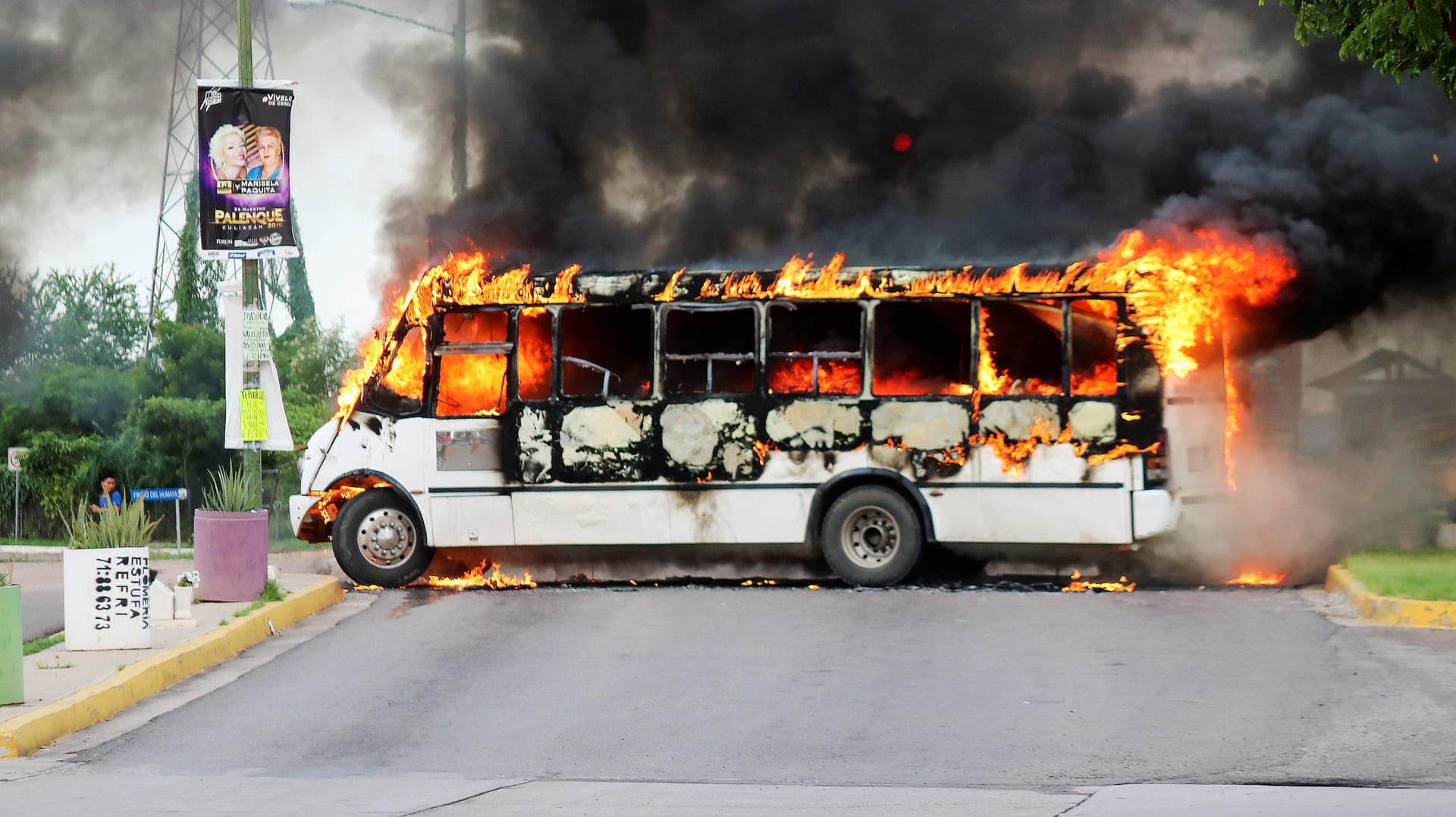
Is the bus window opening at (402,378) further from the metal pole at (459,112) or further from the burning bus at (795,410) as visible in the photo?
the metal pole at (459,112)

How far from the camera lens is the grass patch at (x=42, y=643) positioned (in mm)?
10908

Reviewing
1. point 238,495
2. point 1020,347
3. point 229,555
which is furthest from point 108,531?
point 1020,347

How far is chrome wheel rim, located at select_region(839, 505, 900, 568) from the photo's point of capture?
541 inches

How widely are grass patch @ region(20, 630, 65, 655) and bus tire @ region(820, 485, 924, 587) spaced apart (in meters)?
5.63

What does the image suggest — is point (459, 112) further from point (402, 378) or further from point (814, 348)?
point (814, 348)

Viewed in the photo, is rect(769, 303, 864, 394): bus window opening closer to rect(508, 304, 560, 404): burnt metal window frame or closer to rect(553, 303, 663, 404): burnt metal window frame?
rect(553, 303, 663, 404): burnt metal window frame

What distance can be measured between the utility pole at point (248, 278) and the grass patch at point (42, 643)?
2.46m

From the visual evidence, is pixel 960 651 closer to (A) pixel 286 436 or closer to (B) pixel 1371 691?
(B) pixel 1371 691

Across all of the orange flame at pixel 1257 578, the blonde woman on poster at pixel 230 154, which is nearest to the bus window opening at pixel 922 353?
the orange flame at pixel 1257 578

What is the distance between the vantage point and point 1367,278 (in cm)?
1467

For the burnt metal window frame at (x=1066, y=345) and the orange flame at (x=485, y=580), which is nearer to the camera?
the burnt metal window frame at (x=1066, y=345)

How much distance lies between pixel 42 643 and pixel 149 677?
204 centimetres

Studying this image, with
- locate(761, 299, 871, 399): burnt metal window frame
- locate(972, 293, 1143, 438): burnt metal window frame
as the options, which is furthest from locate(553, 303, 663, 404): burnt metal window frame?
locate(972, 293, 1143, 438): burnt metal window frame

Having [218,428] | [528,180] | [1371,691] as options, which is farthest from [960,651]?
[218,428]
